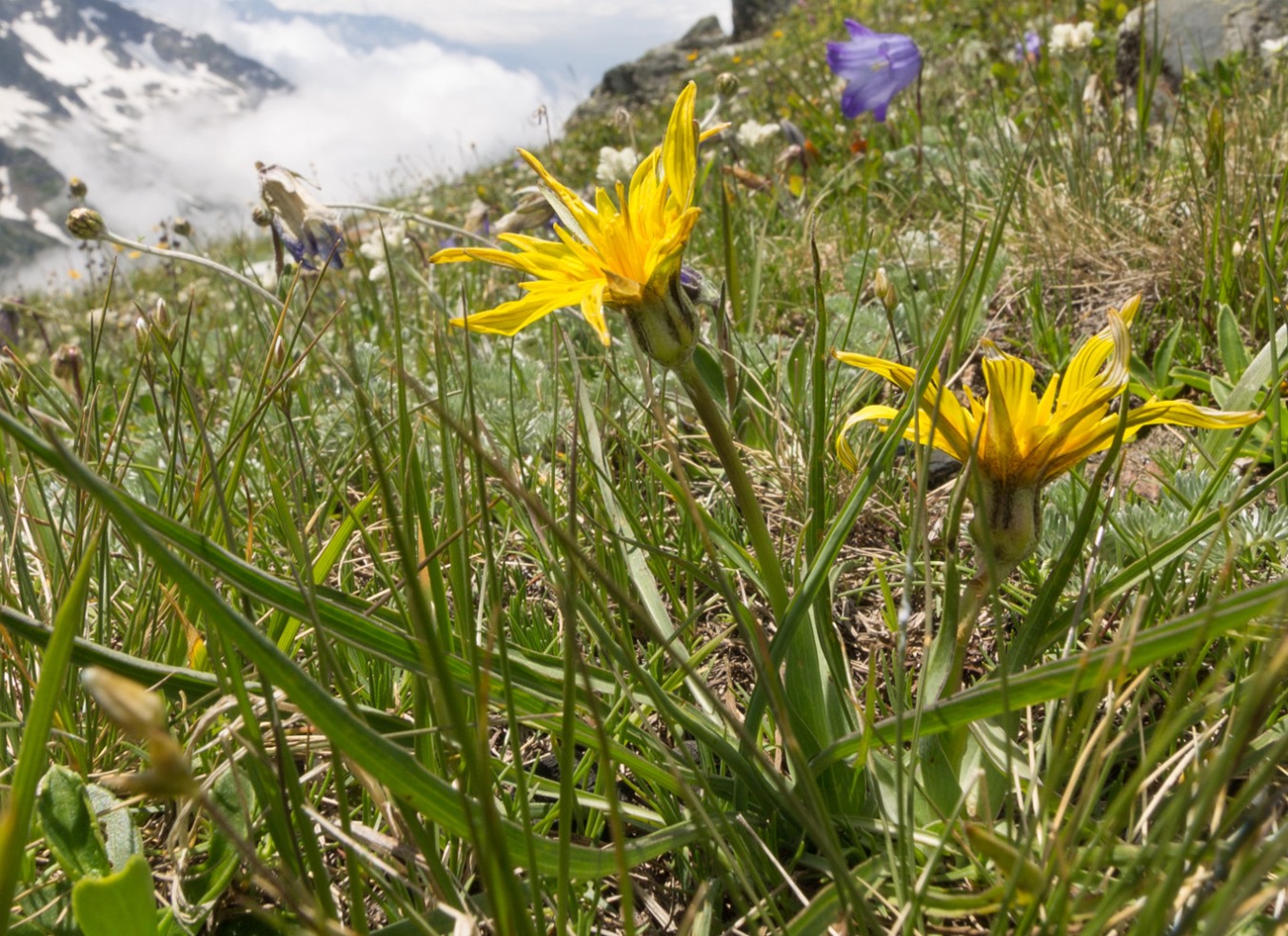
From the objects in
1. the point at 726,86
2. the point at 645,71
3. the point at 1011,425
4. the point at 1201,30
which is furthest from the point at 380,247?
the point at 645,71

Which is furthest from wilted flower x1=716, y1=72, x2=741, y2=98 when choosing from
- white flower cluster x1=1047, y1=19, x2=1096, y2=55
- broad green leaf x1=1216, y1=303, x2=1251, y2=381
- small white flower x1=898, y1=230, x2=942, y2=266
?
white flower cluster x1=1047, y1=19, x2=1096, y2=55

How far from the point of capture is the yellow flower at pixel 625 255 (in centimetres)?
93

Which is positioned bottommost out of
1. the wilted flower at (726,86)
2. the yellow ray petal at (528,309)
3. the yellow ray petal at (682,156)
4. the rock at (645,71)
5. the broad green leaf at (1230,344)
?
the broad green leaf at (1230,344)

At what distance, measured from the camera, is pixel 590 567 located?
623 millimetres

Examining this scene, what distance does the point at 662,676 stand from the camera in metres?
1.25

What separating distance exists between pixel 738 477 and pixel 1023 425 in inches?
12.3

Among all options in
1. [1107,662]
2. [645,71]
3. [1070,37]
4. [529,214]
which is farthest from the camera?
[645,71]

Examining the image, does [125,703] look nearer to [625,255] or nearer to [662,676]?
[625,255]

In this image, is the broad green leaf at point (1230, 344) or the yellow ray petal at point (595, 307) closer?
the yellow ray petal at point (595, 307)

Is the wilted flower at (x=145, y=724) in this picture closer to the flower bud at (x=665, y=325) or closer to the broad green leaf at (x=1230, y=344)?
the flower bud at (x=665, y=325)

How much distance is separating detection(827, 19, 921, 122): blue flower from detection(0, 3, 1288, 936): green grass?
62.5 inches

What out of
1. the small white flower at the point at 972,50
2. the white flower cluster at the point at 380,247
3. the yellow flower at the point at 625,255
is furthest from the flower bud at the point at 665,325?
the small white flower at the point at 972,50

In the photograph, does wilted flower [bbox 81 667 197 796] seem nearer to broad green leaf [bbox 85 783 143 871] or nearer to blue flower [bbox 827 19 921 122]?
broad green leaf [bbox 85 783 143 871]

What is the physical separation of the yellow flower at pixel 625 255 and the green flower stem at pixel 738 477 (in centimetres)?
5
